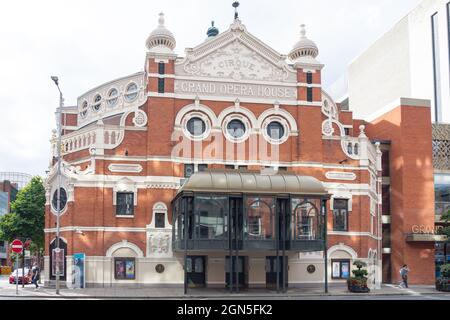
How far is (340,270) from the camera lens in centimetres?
4047

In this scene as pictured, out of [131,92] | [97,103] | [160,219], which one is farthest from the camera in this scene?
[97,103]

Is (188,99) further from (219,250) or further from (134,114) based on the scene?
(219,250)

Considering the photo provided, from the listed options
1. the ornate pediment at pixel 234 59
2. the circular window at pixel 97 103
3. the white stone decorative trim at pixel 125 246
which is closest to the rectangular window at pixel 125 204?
the white stone decorative trim at pixel 125 246

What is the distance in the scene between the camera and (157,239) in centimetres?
3803

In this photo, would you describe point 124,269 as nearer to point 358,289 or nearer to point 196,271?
point 196,271

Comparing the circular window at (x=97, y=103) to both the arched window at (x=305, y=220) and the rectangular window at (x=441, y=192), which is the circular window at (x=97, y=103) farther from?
the rectangular window at (x=441, y=192)

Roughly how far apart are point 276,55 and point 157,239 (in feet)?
50.0

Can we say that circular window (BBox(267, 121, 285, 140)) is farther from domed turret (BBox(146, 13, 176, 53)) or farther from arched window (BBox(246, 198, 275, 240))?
domed turret (BBox(146, 13, 176, 53))

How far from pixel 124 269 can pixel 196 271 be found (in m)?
4.66

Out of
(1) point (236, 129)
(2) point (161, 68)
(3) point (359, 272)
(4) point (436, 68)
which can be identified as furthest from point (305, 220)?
(4) point (436, 68)

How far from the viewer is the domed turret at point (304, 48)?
137 feet
